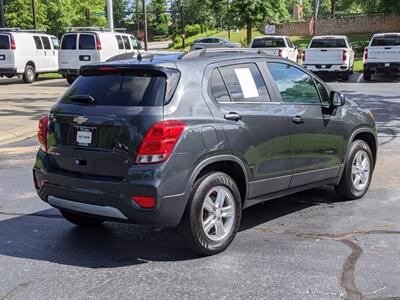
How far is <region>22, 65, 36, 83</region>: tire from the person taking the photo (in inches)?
988

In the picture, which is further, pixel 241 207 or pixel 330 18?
pixel 330 18

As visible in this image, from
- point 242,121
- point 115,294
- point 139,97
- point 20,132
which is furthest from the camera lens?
point 20,132

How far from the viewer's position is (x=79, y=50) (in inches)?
919

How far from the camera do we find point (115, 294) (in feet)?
13.5

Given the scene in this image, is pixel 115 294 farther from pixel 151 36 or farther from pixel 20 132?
pixel 151 36

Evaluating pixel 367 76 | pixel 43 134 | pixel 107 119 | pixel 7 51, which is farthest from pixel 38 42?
pixel 107 119

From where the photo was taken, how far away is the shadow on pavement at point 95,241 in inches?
192

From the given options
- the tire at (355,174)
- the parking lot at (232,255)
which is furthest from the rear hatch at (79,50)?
the tire at (355,174)

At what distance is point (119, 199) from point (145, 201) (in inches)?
8.8

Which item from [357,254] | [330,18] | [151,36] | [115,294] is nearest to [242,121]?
[357,254]

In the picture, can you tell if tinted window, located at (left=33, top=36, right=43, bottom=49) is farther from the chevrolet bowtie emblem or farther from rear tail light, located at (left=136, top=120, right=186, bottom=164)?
rear tail light, located at (left=136, top=120, right=186, bottom=164)

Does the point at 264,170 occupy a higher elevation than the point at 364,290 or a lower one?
higher

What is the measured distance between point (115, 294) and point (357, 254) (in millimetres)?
2059

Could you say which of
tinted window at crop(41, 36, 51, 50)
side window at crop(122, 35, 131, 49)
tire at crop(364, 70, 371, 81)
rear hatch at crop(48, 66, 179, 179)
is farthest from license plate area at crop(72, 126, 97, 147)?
tinted window at crop(41, 36, 51, 50)
